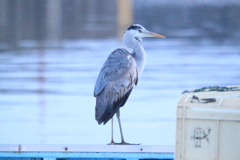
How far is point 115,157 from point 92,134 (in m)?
3.40

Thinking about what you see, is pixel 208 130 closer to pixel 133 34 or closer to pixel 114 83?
pixel 114 83

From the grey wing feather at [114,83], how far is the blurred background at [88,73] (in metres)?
2.03

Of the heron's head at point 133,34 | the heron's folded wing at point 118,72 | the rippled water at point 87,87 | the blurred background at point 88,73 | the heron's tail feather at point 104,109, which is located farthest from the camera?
the blurred background at point 88,73

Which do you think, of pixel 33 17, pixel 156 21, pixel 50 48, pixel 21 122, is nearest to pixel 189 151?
Result: pixel 21 122

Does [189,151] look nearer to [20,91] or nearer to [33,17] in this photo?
[20,91]

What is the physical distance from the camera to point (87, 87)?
11.8 m

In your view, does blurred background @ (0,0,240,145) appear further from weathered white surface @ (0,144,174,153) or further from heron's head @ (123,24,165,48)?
weathered white surface @ (0,144,174,153)

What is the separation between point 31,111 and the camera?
10.0 metres

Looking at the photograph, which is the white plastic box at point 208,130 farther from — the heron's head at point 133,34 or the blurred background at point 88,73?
the blurred background at point 88,73

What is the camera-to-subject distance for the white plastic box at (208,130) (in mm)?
3900

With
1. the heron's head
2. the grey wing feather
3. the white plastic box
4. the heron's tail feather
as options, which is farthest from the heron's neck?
the white plastic box

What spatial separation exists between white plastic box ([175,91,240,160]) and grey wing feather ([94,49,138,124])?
5.69ft

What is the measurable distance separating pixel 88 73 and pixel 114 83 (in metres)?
7.72

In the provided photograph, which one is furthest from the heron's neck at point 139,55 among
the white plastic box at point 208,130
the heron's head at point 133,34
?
the white plastic box at point 208,130
